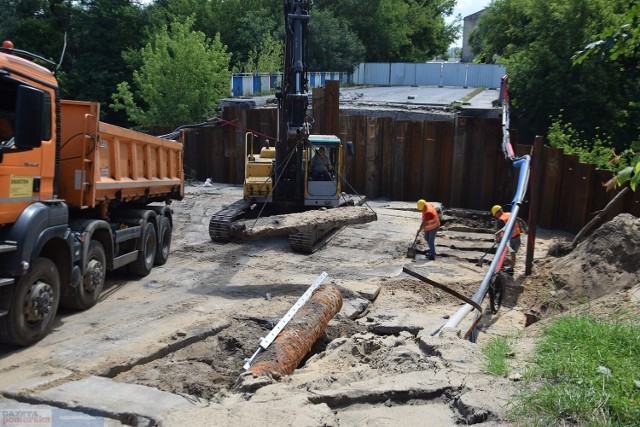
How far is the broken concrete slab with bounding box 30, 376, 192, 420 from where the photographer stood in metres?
5.97

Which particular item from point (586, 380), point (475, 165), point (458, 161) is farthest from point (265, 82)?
point (586, 380)

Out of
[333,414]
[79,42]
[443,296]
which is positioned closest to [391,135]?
[443,296]

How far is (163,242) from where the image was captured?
1310cm

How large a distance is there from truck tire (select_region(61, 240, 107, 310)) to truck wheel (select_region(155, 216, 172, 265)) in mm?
2756

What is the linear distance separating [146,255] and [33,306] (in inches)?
167

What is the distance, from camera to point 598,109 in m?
19.8

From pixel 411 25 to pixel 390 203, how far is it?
44937 mm

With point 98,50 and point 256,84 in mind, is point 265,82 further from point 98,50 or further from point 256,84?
point 98,50

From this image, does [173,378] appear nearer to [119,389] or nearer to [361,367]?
[119,389]

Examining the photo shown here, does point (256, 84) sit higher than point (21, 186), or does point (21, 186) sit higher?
point (256, 84)

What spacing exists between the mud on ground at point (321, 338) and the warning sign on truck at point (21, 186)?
186 centimetres

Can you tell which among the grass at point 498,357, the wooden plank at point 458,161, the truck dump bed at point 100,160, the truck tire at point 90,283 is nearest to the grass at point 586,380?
the grass at point 498,357

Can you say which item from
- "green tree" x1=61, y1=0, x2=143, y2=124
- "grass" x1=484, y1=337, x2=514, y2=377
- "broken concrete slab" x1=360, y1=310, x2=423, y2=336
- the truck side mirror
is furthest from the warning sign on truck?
"green tree" x1=61, y1=0, x2=143, y2=124

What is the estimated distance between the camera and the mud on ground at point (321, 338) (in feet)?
18.5
